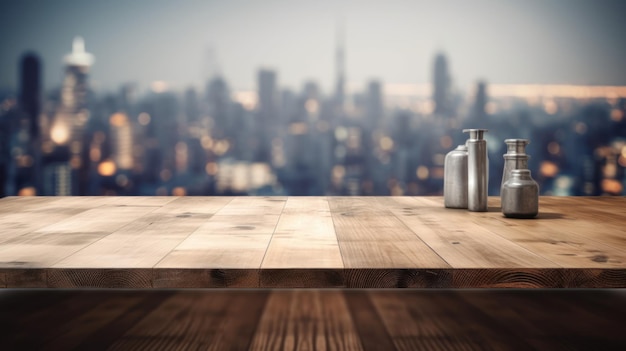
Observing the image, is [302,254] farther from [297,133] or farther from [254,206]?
[297,133]

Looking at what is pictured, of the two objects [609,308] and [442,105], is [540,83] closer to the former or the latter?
[442,105]

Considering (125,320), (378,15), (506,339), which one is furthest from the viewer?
(378,15)

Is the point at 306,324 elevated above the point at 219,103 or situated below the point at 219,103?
below

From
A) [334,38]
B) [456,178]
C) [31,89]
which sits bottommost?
[456,178]

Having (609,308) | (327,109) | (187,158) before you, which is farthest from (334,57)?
(609,308)

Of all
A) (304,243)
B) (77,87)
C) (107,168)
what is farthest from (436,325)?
(77,87)

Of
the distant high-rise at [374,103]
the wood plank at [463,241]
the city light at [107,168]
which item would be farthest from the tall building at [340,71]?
the wood plank at [463,241]

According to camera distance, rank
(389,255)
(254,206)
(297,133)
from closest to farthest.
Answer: (389,255)
(254,206)
(297,133)
